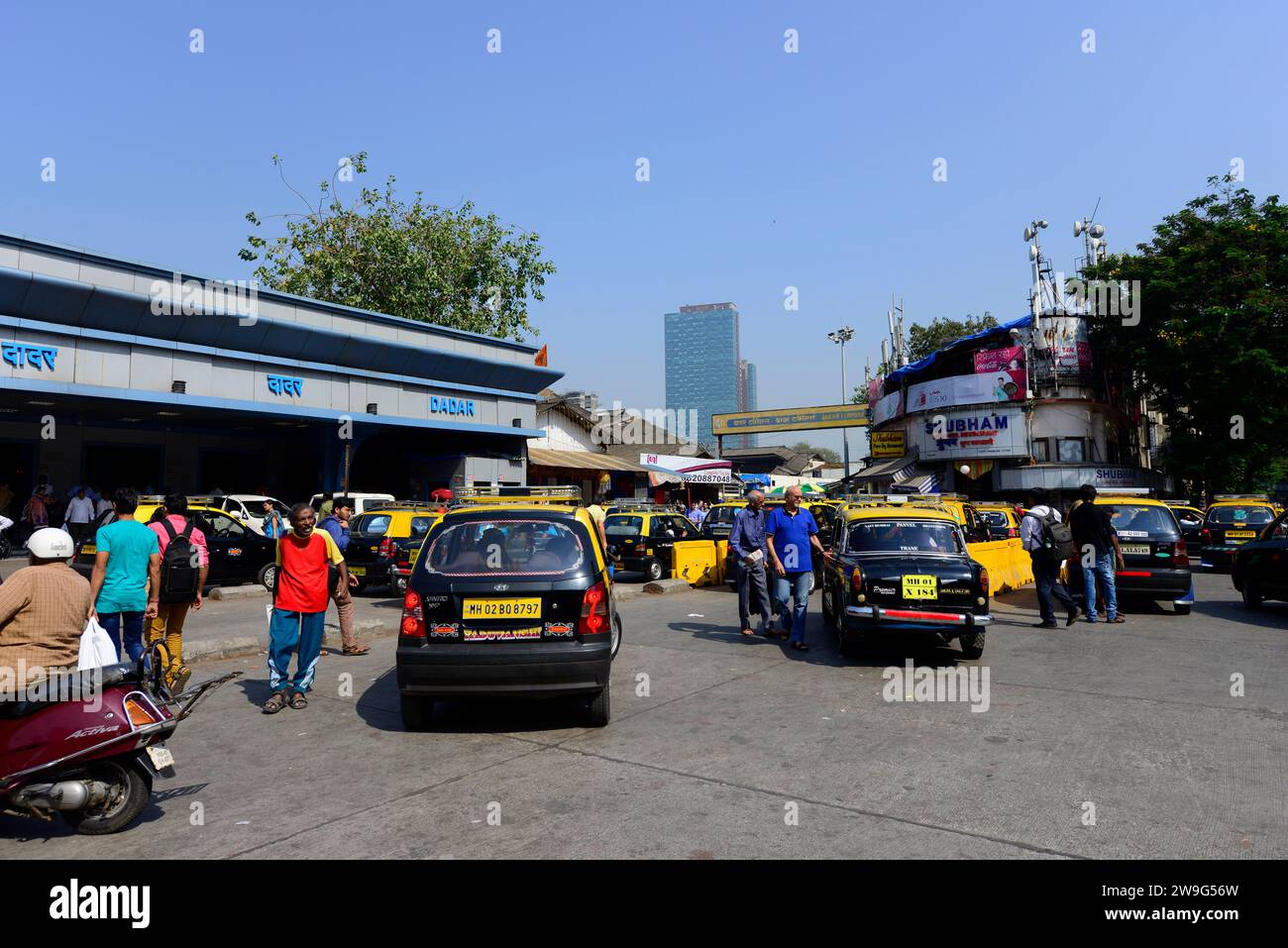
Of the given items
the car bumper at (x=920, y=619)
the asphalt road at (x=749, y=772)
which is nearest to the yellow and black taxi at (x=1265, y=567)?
the asphalt road at (x=749, y=772)

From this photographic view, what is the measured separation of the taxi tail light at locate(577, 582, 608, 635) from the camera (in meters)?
6.09

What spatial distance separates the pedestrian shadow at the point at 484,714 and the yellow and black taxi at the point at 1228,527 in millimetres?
19045

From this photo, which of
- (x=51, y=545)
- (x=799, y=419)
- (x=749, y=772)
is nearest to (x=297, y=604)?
(x=51, y=545)

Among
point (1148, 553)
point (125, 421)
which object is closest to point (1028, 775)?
point (1148, 553)

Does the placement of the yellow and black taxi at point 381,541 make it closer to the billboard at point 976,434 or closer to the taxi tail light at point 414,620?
the taxi tail light at point 414,620

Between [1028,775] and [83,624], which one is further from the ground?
[83,624]

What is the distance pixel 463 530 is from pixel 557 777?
87.5 inches

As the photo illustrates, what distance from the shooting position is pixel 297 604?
23.0 ft

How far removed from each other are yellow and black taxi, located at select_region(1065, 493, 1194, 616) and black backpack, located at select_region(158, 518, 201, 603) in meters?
11.3

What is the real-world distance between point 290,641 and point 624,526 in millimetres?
11046

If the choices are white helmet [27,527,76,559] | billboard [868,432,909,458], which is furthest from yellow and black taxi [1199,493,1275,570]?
billboard [868,432,909,458]

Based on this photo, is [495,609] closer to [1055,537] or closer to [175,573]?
[175,573]
